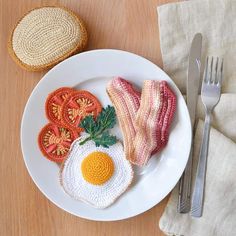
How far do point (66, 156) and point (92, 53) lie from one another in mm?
196

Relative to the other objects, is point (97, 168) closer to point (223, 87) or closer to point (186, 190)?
point (186, 190)

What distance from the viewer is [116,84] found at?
947mm

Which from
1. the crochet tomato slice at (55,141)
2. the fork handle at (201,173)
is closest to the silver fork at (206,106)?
the fork handle at (201,173)

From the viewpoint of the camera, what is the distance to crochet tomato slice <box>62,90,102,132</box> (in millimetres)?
952

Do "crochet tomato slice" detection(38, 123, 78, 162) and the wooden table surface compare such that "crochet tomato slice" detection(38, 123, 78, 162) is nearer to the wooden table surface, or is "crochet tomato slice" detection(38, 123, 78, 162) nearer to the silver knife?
the wooden table surface

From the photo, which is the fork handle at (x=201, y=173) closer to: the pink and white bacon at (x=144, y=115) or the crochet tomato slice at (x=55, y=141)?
the pink and white bacon at (x=144, y=115)

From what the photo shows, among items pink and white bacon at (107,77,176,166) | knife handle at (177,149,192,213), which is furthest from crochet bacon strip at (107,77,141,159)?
knife handle at (177,149,192,213)

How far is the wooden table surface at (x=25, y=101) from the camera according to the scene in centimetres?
98

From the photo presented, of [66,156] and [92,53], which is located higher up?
[92,53]

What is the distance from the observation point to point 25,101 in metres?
0.99

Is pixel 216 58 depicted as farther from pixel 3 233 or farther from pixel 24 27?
pixel 3 233

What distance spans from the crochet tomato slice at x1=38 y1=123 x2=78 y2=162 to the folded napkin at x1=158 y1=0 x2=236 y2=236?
217 mm

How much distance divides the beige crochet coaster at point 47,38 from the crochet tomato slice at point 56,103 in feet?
0.18

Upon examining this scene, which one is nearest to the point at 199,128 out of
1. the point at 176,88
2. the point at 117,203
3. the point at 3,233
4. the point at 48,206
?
the point at 176,88
